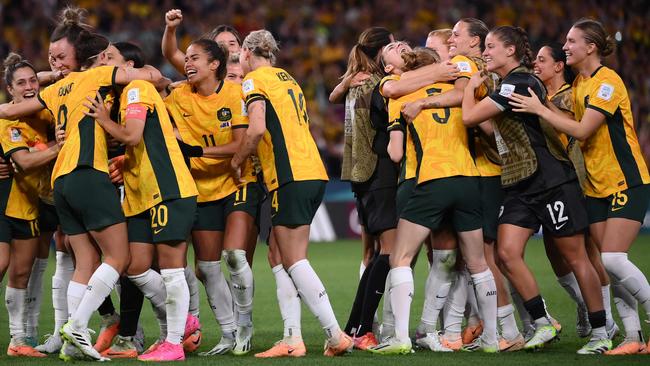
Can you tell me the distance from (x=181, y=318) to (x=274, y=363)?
74cm

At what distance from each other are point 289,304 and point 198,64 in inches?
74.4

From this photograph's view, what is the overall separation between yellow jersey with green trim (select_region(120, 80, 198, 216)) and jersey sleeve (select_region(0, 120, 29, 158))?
98 cm

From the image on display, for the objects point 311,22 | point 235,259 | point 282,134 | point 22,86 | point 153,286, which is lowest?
point 153,286

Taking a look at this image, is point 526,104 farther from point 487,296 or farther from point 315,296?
point 315,296

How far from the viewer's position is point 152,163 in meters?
6.75

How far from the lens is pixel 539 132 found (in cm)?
707

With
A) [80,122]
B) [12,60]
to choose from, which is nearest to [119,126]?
[80,122]

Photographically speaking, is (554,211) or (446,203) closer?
(446,203)

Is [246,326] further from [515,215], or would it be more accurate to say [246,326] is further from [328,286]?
[328,286]

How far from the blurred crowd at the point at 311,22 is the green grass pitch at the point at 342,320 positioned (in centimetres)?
563

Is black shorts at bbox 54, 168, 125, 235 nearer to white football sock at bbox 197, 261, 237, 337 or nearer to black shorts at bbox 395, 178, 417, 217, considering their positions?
white football sock at bbox 197, 261, 237, 337

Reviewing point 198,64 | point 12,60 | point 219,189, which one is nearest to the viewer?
point 198,64

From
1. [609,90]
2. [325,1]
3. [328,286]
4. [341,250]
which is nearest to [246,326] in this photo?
[609,90]

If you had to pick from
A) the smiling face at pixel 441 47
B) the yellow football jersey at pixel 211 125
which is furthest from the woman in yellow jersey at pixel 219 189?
the smiling face at pixel 441 47
